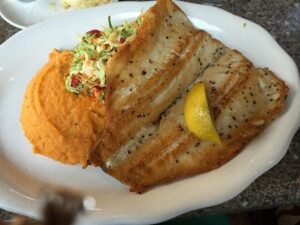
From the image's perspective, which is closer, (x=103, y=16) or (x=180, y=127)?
(x=180, y=127)

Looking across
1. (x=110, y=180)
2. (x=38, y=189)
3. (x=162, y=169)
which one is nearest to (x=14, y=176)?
(x=38, y=189)

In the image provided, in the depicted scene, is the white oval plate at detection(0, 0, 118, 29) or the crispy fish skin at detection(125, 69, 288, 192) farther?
the white oval plate at detection(0, 0, 118, 29)

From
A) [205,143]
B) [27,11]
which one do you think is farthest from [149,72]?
[27,11]

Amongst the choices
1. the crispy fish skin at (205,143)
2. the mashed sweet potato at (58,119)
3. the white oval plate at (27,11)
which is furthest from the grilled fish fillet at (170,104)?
the white oval plate at (27,11)

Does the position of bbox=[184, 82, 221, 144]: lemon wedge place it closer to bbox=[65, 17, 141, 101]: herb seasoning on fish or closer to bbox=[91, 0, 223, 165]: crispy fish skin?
bbox=[91, 0, 223, 165]: crispy fish skin

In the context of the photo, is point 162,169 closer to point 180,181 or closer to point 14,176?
point 180,181

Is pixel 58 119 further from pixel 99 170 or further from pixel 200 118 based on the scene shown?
pixel 200 118

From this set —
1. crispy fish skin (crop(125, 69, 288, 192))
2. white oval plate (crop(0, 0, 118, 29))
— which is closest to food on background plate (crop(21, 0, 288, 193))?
crispy fish skin (crop(125, 69, 288, 192))
